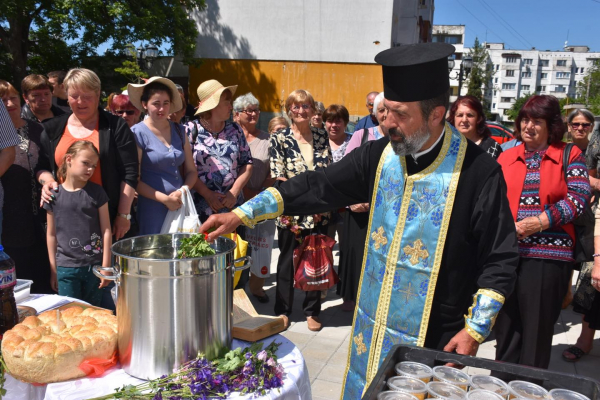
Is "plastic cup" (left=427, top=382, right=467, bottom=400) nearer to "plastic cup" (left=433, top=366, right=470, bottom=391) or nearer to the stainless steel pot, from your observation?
"plastic cup" (left=433, top=366, right=470, bottom=391)

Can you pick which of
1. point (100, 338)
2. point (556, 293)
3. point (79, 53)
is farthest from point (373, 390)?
point (79, 53)

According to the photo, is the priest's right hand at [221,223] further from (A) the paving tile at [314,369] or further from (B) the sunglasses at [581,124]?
(B) the sunglasses at [581,124]

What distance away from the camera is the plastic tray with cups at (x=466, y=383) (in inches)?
54.6

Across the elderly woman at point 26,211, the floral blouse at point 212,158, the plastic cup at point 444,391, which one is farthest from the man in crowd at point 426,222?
the elderly woman at point 26,211

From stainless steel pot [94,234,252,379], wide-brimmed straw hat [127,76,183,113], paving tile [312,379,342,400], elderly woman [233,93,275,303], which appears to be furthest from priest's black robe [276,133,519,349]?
elderly woman [233,93,275,303]

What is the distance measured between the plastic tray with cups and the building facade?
60.8ft

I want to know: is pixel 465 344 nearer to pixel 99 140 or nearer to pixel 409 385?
pixel 409 385

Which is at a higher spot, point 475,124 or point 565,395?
point 475,124

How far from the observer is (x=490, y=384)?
4.82ft

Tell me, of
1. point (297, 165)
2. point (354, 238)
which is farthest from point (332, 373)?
point (297, 165)

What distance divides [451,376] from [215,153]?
344 centimetres

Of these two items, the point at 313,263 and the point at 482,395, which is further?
the point at 313,263

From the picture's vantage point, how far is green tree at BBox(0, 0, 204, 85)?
16.9 metres

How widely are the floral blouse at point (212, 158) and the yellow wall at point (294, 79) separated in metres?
15.6
